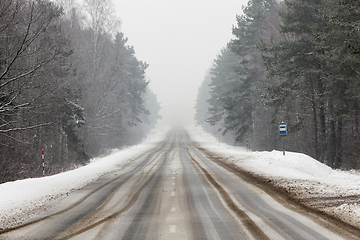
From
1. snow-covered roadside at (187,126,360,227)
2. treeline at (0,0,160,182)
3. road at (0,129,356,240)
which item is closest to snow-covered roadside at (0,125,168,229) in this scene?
road at (0,129,356,240)

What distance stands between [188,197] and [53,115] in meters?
13.2

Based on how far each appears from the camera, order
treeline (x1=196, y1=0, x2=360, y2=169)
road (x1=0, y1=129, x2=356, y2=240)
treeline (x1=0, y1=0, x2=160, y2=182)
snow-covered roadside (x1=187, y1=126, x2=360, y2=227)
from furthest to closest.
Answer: treeline (x1=196, y1=0, x2=360, y2=169)
treeline (x1=0, y1=0, x2=160, y2=182)
snow-covered roadside (x1=187, y1=126, x2=360, y2=227)
road (x1=0, y1=129, x2=356, y2=240)

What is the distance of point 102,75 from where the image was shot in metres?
28.5

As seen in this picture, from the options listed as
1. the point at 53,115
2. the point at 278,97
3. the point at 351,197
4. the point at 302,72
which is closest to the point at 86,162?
the point at 53,115

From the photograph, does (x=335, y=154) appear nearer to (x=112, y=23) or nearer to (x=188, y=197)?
(x=188, y=197)

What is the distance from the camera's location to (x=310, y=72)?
748 inches

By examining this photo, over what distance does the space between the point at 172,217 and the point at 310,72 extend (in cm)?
1628

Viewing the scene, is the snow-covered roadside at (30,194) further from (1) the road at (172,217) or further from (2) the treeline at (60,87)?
(2) the treeline at (60,87)

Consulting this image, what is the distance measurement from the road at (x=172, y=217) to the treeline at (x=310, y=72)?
340 inches

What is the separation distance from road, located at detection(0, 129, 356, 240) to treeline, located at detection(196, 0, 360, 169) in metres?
8.65

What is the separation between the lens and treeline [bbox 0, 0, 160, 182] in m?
11.8

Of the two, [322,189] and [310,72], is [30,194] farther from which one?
[310,72]

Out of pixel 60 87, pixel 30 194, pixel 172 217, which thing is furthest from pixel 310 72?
pixel 30 194

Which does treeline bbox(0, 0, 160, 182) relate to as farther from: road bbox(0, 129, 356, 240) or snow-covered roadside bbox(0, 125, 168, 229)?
road bbox(0, 129, 356, 240)
